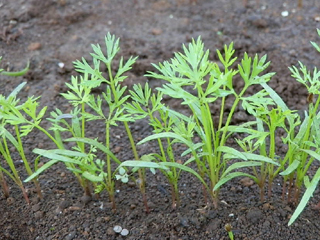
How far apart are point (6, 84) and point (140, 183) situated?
4.48 ft

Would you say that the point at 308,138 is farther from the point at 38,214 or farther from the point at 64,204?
the point at 38,214

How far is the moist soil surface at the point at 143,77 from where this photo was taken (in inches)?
76.2

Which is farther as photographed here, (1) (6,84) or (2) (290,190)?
(1) (6,84)

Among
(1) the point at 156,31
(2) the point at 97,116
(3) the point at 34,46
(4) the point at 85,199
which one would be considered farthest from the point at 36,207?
(1) the point at 156,31

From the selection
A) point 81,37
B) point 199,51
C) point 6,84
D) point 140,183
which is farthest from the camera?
point 81,37

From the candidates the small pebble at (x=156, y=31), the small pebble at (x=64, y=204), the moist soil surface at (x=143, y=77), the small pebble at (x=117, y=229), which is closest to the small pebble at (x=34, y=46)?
the moist soil surface at (x=143, y=77)

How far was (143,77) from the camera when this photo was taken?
289cm

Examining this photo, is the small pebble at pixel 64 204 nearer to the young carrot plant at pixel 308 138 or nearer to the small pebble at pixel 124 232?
the small pebble at pixel 124 232

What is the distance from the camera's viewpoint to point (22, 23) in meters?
3.41

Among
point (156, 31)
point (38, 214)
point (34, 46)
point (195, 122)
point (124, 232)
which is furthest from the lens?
point (156, 31)

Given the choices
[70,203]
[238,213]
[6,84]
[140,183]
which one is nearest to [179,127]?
[140,183]

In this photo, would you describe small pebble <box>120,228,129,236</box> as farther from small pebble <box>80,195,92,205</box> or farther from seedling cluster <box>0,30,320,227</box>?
small pebble <box>80,195,92,205</box>

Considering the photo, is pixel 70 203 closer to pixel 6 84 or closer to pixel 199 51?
pixel 199 51

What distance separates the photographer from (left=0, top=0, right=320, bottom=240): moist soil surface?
76.2 inches
